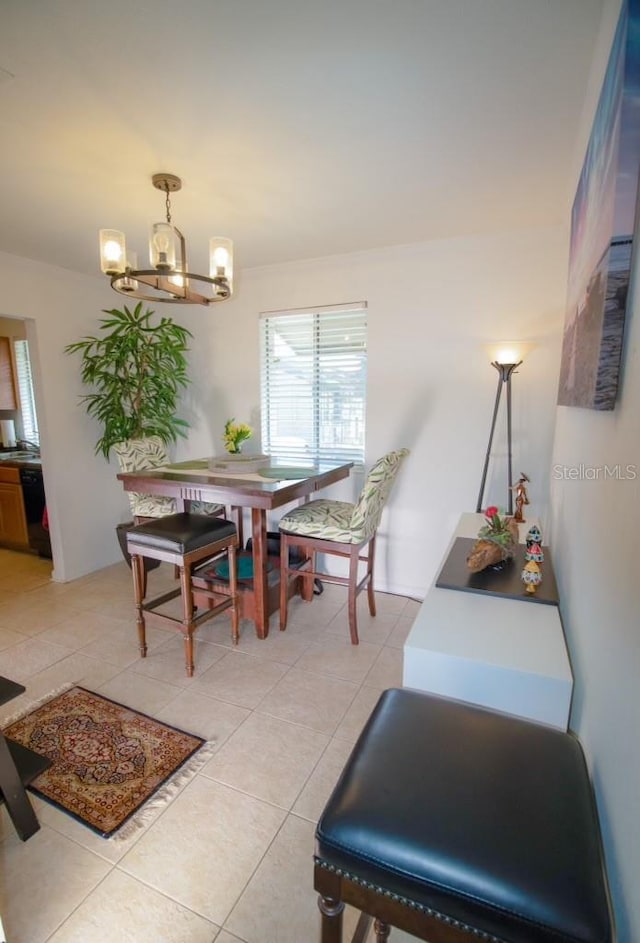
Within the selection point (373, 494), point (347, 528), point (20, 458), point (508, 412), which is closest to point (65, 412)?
point (20, 458)

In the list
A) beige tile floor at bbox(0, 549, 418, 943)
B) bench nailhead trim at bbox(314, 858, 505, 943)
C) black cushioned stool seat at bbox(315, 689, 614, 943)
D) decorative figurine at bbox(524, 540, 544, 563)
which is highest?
decorative figurine at bbox(524, 540, 544, 563)

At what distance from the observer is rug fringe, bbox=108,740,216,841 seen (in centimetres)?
138

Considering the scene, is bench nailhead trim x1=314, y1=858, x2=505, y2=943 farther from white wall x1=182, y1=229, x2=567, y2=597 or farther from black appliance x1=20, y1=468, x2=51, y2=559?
black appliance x1=20, y1=468, x2=51, y2=559

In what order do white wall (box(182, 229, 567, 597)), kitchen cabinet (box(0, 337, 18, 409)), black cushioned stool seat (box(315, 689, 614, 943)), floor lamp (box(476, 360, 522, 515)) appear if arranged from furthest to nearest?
kitchen cabinet (box(0, 337, 18, 409)) < white wall (box(182, 229, 567, 597)) < floor lamp (box(476, 360, 522, 515)) < black cushioned stool seat (box(315, 689, 614, 943))

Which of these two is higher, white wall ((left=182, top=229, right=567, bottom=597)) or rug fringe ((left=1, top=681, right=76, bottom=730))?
white wall ((left=182, top=229, right=567, bottom=597))

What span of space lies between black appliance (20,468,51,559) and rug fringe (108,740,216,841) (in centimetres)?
289

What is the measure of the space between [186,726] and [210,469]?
1.49m

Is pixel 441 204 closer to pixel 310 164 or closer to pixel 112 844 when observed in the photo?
pixel 310 164

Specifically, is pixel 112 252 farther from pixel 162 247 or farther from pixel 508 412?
pixel 508 412

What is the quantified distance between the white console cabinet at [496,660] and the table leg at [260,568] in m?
1.18

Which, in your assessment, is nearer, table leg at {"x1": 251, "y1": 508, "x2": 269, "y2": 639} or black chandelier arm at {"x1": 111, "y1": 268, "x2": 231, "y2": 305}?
black chandelier arm at {"x1": 111, "y1": 268, "x2": 231, "y2": 305}
